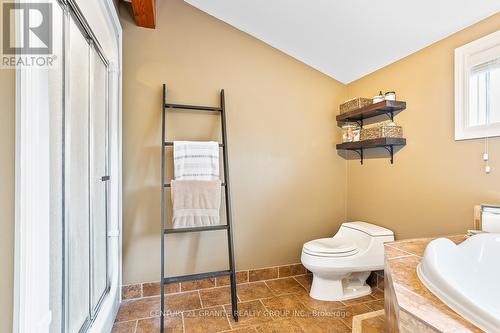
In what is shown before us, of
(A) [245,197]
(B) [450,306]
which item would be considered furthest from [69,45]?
(B) [450,306]

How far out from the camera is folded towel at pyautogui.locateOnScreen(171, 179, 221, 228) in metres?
1.92

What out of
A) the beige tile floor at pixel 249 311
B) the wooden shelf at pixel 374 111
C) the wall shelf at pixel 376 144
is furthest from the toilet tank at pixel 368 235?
the wooden shelf at pixel 374 111

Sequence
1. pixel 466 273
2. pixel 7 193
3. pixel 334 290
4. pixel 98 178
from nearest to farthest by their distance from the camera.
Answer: pixel 7 193, pixel 466 273, pixel 98 178, pixel 334 290

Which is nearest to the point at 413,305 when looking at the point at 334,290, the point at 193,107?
the point at 334,290

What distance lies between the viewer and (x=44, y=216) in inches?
30.0

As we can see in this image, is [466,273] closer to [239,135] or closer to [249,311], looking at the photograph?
[249,311]

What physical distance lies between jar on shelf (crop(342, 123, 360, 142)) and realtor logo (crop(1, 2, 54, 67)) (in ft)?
7.55

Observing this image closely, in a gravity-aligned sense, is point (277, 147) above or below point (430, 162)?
above

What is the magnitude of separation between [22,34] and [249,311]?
1.97m

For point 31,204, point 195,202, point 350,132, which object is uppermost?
point 350,132

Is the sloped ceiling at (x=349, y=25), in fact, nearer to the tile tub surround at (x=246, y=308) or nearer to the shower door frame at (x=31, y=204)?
the shower door frame at (x=31, y=204)

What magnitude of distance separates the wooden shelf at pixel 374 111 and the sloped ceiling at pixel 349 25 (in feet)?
1.36

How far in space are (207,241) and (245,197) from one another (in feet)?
1.66

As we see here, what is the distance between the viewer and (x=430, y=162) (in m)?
1.90
